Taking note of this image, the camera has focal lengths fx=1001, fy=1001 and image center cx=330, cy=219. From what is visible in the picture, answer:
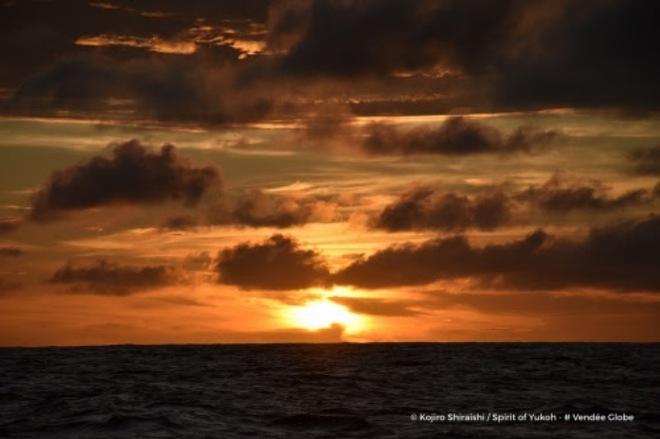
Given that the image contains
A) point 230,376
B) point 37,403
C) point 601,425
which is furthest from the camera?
point 230,376

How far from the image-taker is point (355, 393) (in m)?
56.6

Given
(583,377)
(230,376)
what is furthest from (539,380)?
(230,376)

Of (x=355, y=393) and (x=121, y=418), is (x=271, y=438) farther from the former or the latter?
(x=355, y=393)

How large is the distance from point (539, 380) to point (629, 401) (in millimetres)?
16000

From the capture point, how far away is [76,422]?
1673 inches

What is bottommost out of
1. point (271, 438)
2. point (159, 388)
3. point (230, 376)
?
point (271, 438)

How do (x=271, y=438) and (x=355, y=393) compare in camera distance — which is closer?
(x=271, y=438)

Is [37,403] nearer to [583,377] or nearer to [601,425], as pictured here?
[601,425]

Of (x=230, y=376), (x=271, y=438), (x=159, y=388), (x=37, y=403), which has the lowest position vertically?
(x=271, y=438)

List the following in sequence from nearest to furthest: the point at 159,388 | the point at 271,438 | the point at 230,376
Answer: the point at 271,438
the point at 159,388
the point at 230,376

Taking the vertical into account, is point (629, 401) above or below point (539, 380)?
below

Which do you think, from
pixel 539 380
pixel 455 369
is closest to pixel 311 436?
pixel 539 380

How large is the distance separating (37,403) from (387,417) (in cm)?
1884

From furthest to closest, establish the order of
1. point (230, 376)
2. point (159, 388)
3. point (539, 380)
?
point (230, 376) < point (539, 380) < point (159, 388)
